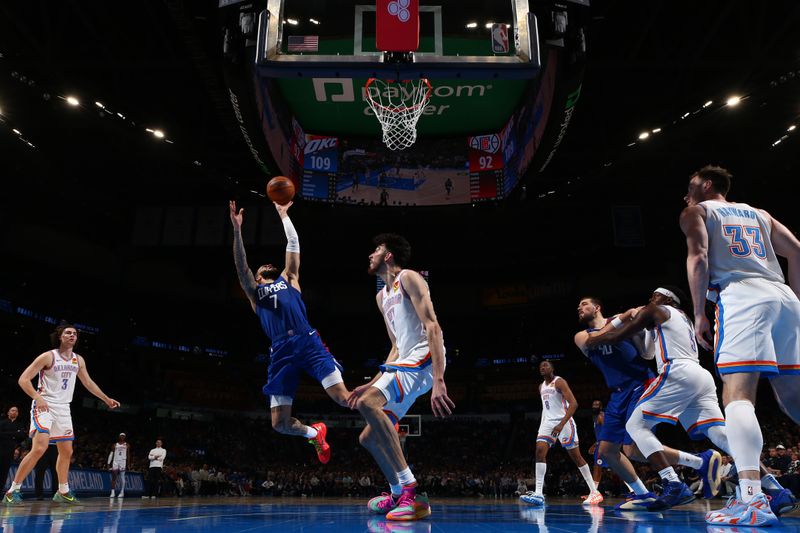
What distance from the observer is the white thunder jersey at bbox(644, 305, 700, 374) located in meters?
6.18

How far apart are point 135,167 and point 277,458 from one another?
15473mm

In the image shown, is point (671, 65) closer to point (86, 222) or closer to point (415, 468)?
point (415, 468)

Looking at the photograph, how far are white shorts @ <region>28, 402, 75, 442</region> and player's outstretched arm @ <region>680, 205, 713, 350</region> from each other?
7.10m

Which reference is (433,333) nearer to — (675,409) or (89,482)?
(675,409)

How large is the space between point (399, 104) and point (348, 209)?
11.4 meters

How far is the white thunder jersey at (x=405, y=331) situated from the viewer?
4914 millimetres

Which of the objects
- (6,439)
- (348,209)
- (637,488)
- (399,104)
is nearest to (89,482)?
(6,439)

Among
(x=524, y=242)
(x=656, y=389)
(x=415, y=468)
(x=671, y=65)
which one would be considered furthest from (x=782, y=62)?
(x=415, y=468)

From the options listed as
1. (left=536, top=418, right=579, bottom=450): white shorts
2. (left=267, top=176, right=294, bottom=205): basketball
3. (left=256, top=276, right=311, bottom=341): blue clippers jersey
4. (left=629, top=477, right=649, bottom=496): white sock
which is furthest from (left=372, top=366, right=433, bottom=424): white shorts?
(left=536, top=418, right=579, bottom=450): white shorts

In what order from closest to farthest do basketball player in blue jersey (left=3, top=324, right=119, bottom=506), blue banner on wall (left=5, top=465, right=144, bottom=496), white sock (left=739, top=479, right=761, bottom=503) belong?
white sock (left=739, top=479, right=761, bottom=503)
basketball player in blue jersey (left=3, top=324, right=119, bottom=506)
blue banner on wall (left=5, top=465, right=144, bottom=496)

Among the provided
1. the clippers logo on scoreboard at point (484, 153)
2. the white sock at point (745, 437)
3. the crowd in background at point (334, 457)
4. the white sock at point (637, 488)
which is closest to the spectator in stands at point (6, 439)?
the white sock at point (637, 488)

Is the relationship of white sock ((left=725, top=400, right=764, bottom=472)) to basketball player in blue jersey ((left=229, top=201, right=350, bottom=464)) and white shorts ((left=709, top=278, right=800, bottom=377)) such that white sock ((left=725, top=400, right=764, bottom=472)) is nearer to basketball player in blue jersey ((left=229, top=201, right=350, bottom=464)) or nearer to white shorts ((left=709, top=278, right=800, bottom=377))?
white shorts ((left=709, top=278, right=800, bottom=377))

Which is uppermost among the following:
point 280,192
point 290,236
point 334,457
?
point 280,192

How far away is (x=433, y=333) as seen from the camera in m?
4.62
